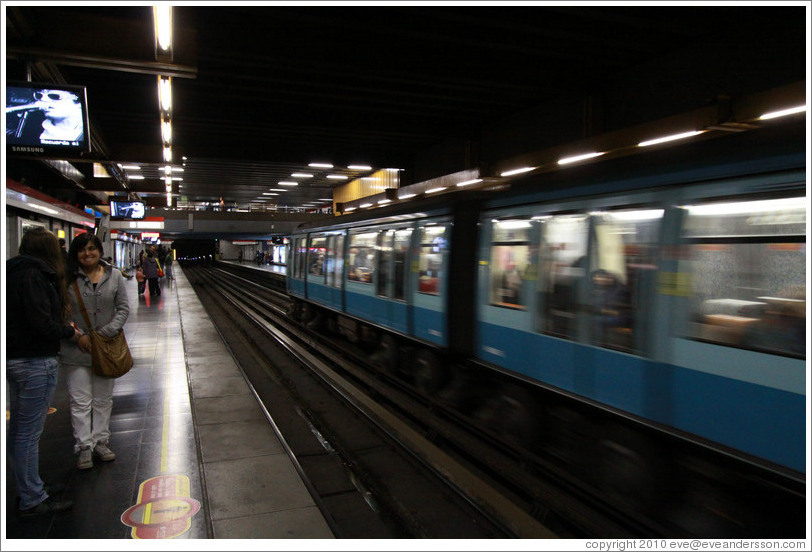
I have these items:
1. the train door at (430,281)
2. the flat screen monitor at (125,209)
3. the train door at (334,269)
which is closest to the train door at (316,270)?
the train door at (334,269)

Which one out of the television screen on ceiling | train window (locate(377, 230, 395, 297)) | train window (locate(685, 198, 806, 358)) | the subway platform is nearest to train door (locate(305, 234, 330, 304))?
train window (locate(377, 230, 395, 297))

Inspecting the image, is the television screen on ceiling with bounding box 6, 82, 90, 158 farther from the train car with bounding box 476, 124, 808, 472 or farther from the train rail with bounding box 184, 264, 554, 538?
the train car with bounding box 476, 124, 808, 472

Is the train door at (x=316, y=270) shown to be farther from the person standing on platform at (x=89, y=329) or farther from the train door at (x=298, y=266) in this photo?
the person standing on platform at (x=89, y=329)

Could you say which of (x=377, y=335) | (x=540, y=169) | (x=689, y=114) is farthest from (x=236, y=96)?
(x=689, y=114)

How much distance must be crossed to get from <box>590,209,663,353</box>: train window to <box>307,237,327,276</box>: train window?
909cm

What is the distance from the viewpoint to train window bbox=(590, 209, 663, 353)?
443 cm

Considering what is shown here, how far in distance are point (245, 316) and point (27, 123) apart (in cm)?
1271

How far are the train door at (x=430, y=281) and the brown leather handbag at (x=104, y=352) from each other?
4006mm

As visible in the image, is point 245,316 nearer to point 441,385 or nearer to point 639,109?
point 441,385

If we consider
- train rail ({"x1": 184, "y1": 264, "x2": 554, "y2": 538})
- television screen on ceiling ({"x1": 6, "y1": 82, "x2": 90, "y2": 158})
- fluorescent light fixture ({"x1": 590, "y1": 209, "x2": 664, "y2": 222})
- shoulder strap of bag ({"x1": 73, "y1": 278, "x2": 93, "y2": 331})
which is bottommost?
train rail ({"x1": 184, "y1": 264, "x2": 554, "y2": 538})

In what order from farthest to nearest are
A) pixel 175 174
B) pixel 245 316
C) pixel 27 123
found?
pixel 175 174
pixel 245 316
pixel 27 123

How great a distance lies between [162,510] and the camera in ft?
13.3

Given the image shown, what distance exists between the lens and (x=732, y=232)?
12.5ft

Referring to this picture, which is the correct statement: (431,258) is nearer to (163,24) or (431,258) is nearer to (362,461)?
(362,461)
